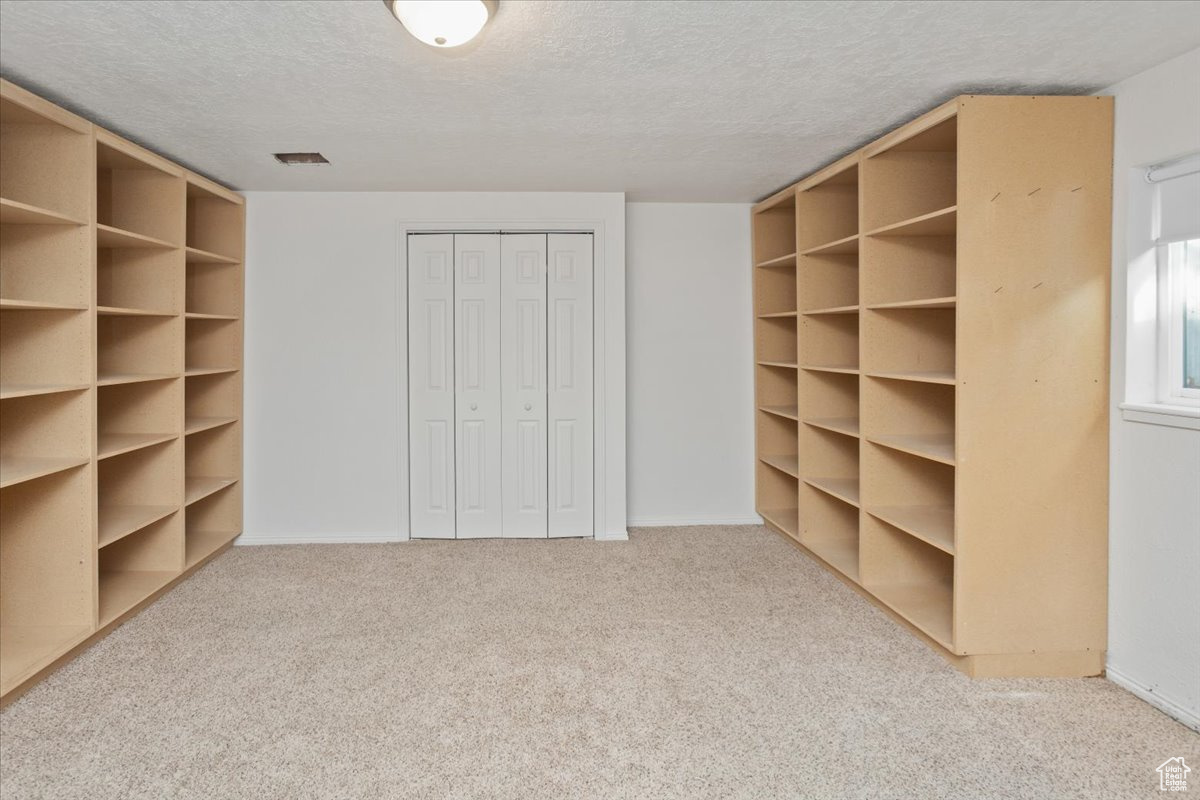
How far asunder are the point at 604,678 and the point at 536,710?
0.36 metres

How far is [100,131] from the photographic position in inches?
123

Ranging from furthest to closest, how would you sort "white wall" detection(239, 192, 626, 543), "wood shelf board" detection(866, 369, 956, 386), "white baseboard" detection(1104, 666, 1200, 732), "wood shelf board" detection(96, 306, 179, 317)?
"white wall" detection(239, 192, 626, 543), "wood shelf board" detection(96, 306, 179, 317), "wood shelf board" detection(866, 369, 956, 386), "white baseboard" detection(1104, 666, 1200, 732)

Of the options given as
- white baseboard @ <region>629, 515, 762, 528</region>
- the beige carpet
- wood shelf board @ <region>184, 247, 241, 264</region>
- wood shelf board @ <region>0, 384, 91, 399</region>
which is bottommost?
the beige carpet

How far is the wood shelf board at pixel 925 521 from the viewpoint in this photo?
3053mm

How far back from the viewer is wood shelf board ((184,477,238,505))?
164 inches

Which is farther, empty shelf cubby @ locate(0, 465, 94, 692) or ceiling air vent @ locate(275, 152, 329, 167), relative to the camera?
ceiling air vent @ locate(275, 152, 329, 167)

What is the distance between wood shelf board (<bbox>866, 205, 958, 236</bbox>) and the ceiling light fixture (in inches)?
78.3

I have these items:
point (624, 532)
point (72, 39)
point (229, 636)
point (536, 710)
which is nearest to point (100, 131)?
point (72, 39)

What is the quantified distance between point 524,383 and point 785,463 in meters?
1.96

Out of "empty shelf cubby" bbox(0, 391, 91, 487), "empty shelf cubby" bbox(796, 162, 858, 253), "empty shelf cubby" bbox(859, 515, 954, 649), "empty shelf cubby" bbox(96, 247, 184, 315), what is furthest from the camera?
"empty shelf cubby" bbox(796, 162, 858, 253)

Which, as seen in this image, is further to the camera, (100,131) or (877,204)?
(877,204)

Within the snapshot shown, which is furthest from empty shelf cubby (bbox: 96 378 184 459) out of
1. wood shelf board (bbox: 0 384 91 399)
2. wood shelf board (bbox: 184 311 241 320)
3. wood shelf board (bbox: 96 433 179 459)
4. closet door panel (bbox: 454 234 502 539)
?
closet door panel (bbox: 454 234 502 539)

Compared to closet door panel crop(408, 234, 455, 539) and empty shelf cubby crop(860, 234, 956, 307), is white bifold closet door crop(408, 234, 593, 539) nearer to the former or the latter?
closet door panel crop(408, 234, 455, 539)

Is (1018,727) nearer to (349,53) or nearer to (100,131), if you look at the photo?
(349,53)
